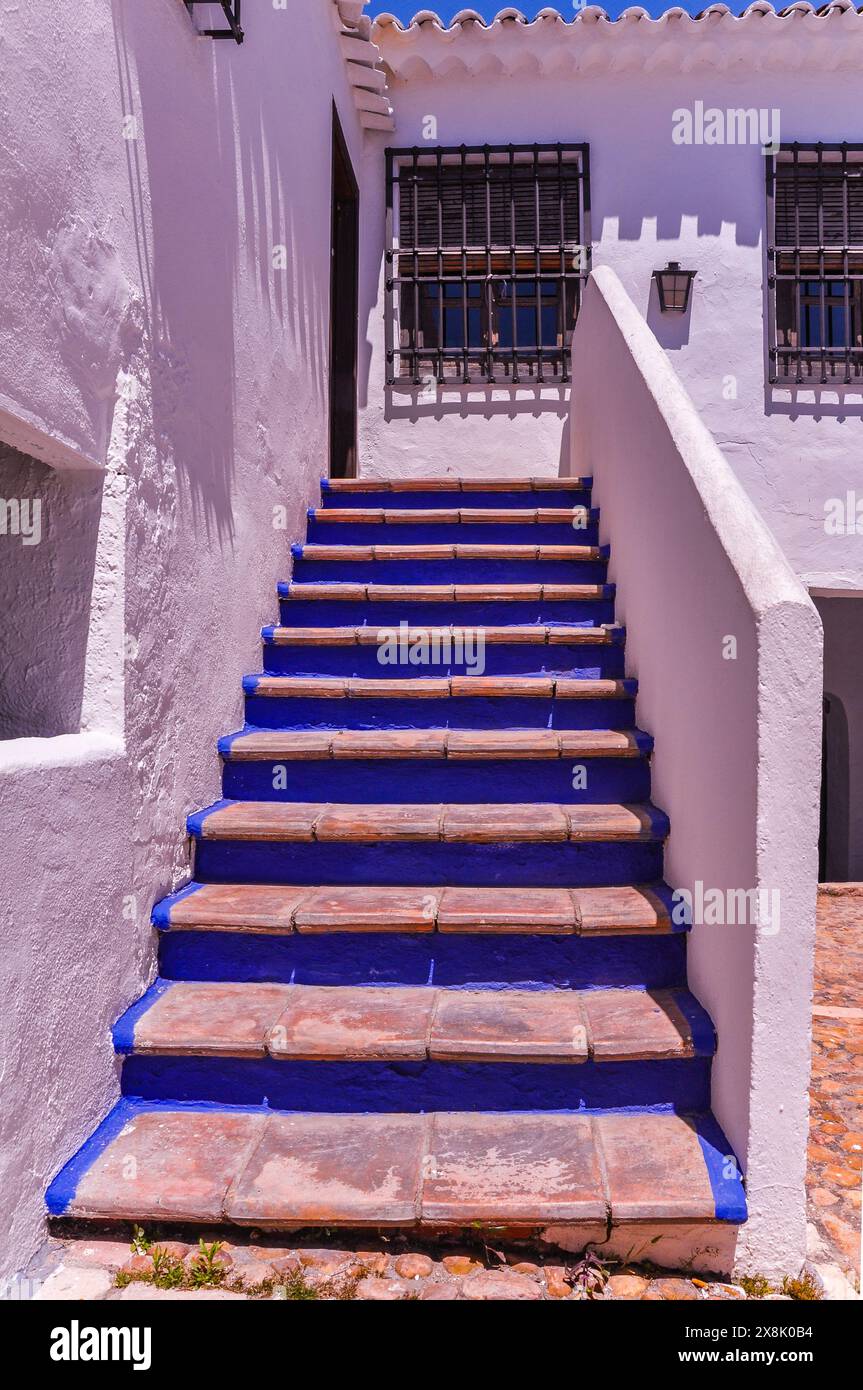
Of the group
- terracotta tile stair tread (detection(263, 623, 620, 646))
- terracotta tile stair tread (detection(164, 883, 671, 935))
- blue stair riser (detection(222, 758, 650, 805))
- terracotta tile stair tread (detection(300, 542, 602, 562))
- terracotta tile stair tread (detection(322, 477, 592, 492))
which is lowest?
terracotta tile stair tread (detection(164, 883, 671, 935))

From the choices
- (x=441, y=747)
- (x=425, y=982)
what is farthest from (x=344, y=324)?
(x=425, y=982)

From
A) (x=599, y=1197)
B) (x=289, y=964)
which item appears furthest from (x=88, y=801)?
(x=599, y=1197)

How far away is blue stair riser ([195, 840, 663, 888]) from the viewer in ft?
8.39

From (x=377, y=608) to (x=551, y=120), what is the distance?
4256 mm

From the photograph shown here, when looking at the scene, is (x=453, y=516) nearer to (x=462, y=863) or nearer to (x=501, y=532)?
(x=501, y=532)

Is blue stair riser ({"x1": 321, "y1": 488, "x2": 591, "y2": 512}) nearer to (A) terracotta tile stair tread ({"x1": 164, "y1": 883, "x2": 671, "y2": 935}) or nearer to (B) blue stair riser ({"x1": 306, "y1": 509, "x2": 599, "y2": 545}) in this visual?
(B) blue stair riser ({"x1": 306, "y1": 509, "x2": 599, "y2": 545})

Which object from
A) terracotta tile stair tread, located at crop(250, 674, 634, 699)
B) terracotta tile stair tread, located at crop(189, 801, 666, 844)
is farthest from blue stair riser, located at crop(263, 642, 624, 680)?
terracotta tile stair tread, located at crop(189, 801, 666, 844)

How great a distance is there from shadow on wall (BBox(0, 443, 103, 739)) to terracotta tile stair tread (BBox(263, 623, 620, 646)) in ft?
4.45

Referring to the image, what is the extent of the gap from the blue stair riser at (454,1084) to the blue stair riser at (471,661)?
1.62 meters

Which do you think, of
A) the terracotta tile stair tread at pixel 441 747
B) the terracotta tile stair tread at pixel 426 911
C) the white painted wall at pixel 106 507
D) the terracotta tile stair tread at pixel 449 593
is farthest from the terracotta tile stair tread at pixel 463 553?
the terracotta tile stair tread at pixel 426 911

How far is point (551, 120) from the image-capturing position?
5.88 meters

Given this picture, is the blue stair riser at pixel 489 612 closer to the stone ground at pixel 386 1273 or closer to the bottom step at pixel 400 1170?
the bottom step at pixel 400 1170

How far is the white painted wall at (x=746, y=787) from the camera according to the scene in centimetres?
176
